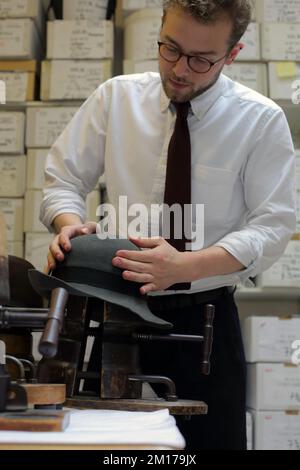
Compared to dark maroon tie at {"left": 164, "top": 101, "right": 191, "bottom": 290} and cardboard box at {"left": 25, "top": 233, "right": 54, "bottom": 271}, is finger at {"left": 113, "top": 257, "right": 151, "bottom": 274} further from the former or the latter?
cardboard box at {"left": 25, "top": 233, "right": 54, "bottom": 271}

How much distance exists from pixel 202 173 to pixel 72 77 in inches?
49.2

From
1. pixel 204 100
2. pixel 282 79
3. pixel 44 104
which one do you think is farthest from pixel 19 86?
pixel 204 100

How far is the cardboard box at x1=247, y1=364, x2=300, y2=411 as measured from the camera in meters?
2.10

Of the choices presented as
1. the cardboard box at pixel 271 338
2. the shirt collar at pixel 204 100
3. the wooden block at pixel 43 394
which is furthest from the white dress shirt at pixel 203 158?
the cardboard box at pixel 271 338

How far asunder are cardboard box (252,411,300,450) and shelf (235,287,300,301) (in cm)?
41

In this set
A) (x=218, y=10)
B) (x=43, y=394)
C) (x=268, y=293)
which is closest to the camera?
(x=43, y=394)

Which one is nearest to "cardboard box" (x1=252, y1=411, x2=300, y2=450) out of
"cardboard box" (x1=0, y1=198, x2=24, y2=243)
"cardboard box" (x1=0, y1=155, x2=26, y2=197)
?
"cardboard box" (x1=0, y1=198, x2=24, y2=243)

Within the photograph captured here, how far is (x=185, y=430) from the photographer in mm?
1171

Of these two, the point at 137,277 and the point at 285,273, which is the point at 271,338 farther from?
the point at 137,277

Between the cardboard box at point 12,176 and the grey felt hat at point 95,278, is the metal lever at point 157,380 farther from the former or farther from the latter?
the cardboard box at point 12,176

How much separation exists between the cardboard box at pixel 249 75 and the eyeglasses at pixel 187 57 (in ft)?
3.68

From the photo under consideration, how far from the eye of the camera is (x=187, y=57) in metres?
1.21

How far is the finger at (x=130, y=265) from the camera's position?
0.97m

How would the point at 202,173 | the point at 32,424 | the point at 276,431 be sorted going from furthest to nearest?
the point at 276,431
the point at 202,173
the point at 32,424
